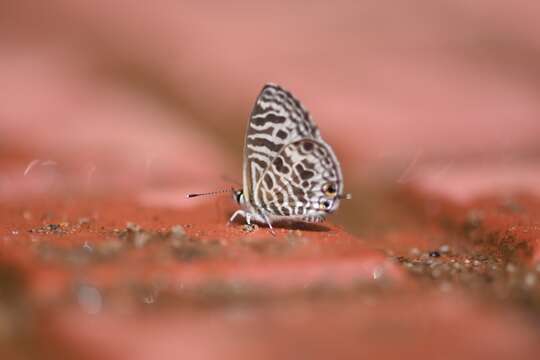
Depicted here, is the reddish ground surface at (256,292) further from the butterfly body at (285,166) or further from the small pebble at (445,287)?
the butterfly body at (285,166)

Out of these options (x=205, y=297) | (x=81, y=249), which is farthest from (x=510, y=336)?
(x=81, y=249)

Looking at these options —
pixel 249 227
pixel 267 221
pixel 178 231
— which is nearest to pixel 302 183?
pixel 267 221

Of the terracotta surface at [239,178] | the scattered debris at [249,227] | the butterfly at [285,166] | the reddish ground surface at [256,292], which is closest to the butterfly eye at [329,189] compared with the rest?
the butterfly at [285,166]

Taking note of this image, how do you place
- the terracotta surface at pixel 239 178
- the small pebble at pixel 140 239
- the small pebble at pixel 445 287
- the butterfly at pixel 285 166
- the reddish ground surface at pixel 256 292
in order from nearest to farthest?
1. the reddish ground surface at pixel 256 292
2. the terracotta surface at pixel 239 178
3. the small pebble at pixel 445 287
4. the small pebble at pixel 140 239
5. the butterfly at pixel 285 166

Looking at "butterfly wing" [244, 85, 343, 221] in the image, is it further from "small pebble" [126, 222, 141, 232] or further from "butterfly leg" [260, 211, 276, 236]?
"small pebble" [126, 222, 141, 232]

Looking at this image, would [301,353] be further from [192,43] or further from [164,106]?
[192,43]

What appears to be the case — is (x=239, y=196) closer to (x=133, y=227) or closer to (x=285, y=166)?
(x=285, y=166)

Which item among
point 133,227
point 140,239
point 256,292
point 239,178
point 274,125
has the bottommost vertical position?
point 256,292
